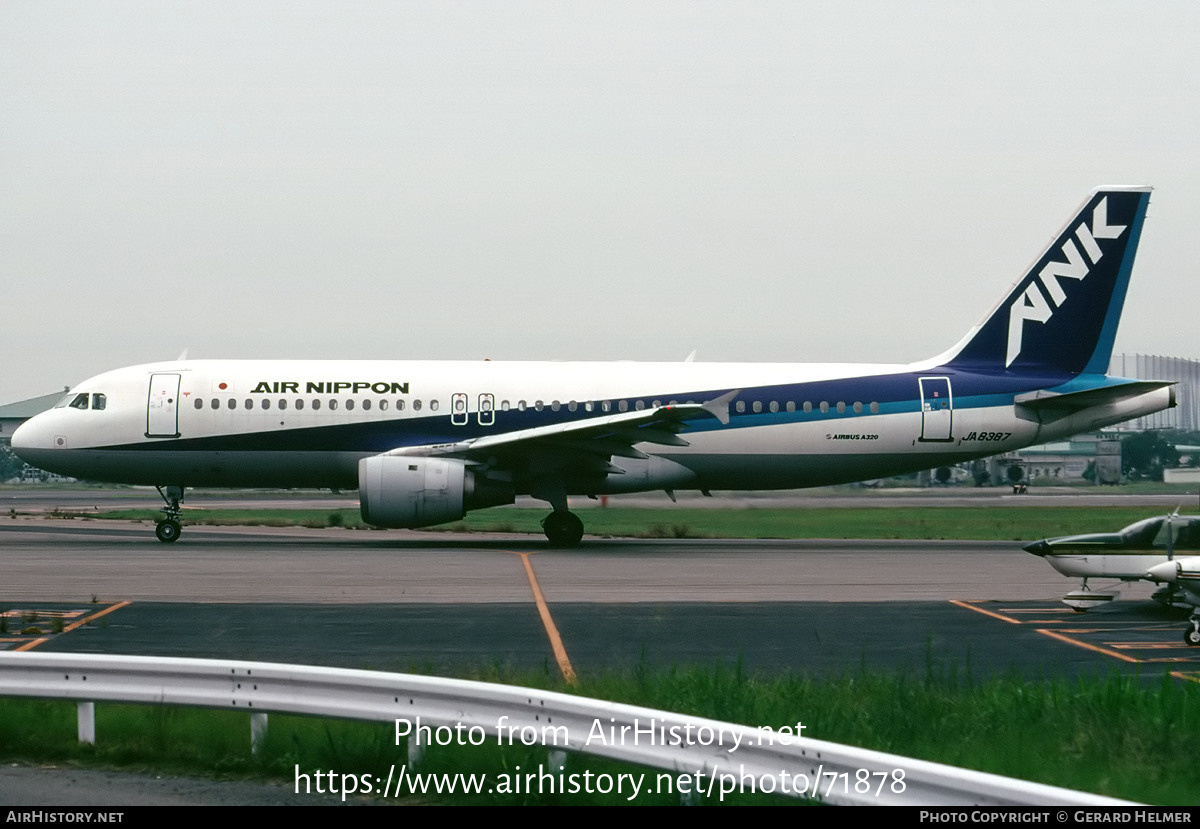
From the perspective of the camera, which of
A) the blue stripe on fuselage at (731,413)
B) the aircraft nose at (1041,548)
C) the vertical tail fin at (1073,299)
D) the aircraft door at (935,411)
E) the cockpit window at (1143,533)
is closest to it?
the cockpit window at (1143,533)

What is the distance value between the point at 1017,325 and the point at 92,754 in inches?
982

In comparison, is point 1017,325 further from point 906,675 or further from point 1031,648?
point 906,675

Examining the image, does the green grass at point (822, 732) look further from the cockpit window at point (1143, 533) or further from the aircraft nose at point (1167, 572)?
the cockpit window at point (1143, 533)

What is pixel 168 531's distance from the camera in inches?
1083

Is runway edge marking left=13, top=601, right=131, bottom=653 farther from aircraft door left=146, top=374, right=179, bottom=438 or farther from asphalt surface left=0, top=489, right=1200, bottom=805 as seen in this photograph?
aircraft door left=146, top=374, right=179, bottom=438

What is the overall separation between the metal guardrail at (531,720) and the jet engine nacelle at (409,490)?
16940 mm

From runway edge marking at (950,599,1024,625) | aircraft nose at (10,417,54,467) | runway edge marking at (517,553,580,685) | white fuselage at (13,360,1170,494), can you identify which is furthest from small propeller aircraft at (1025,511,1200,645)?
aircraft nose at (10,417,54,467)

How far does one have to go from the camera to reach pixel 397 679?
25.5 feet

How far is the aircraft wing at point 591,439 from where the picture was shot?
25.4 meters

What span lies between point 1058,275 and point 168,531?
65.2 ft

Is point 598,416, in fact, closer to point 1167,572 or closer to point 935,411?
point 935,411

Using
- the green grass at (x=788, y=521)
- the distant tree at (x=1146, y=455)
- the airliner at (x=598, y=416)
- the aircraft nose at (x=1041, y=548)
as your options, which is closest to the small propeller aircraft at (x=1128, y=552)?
the aircraft nose at (x=1041, y=548)

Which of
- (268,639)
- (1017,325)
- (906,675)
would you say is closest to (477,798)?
(906,675)

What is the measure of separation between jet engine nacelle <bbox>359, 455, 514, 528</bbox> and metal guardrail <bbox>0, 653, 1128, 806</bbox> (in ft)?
55.6
